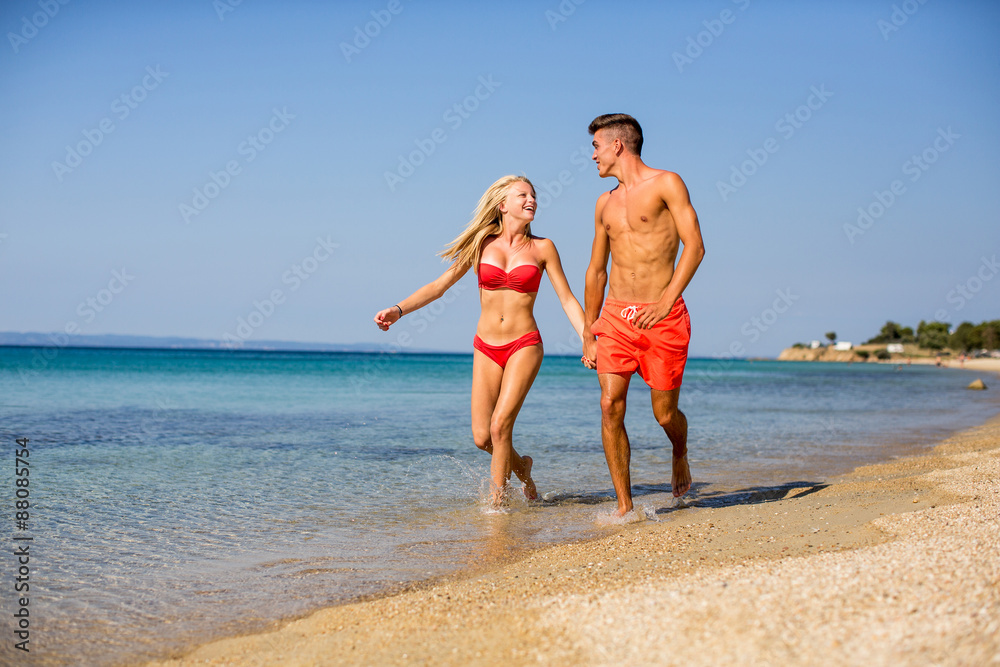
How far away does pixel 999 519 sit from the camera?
145 inches

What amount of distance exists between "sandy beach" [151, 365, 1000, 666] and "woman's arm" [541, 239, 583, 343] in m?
1.80

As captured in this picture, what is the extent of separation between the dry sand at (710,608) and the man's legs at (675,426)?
3.18 ft

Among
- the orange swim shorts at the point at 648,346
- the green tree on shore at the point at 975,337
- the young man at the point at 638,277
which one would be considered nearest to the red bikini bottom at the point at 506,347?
the young man at the point at 638,277

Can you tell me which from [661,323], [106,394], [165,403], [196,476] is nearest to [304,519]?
Result: [196,476]

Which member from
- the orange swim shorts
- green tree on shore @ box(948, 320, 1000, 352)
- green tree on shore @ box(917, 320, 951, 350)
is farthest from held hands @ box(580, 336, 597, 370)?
green tree on shore @ box(917, 320, 951, 350)

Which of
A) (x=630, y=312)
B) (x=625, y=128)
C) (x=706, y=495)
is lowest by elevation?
(x=706, y=495)

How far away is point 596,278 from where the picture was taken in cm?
526

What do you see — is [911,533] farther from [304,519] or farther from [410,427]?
[410,427]

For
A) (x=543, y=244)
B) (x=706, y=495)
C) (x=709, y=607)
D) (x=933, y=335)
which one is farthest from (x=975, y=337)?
(x=709, y=607)

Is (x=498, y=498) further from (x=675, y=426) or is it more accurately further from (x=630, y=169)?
(x=630, y=169)

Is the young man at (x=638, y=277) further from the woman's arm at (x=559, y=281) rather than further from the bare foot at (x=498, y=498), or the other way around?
the bare foot at (x=498, y=498)

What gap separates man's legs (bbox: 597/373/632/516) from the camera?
488 centimetres

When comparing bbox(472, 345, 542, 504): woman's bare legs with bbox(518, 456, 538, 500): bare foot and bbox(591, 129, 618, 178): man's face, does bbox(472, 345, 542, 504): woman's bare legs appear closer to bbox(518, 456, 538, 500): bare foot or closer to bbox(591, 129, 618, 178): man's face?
bbox(518, 456, 538, 500): bare foot

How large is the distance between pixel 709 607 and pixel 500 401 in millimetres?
3076
